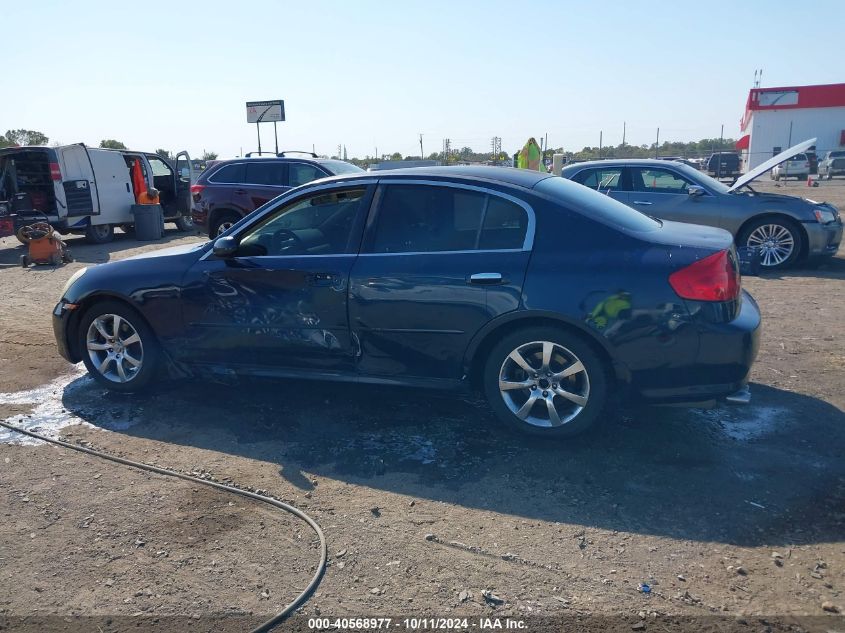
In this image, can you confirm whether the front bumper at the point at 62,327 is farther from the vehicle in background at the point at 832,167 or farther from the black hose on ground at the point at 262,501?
the vehicle in background at the point at 832,167

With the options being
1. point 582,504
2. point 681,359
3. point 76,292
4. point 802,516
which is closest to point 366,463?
point 582,504

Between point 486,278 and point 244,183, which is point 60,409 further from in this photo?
point 244,183

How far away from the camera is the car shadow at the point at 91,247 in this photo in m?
13.3

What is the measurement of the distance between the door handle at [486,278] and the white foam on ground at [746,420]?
179 cm

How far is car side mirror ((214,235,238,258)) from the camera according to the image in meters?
4.84

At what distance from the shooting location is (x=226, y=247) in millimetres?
4844

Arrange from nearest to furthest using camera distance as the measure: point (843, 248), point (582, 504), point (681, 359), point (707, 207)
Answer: point (582, 504), point (681, 359), point (707, 207), point (843, 248)

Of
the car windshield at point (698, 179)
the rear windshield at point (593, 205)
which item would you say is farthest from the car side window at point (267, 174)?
the rear windshield at point (593, 205)

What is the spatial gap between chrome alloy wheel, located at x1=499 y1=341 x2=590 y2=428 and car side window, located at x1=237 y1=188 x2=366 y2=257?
1372 mm

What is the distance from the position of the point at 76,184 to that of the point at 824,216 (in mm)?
13847

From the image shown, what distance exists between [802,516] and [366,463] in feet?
7.70

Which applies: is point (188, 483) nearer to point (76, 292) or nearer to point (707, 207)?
point (76, 292)

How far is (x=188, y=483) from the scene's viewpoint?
4.02 m

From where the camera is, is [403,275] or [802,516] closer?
[802,516]
